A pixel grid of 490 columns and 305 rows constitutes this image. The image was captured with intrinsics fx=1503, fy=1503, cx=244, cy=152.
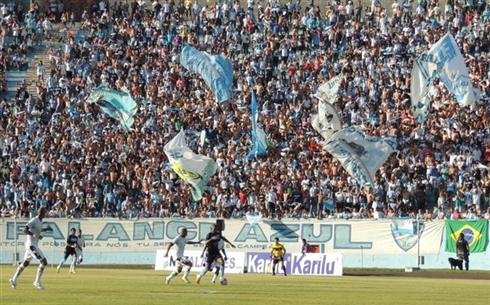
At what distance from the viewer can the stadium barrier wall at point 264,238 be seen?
64125 mm

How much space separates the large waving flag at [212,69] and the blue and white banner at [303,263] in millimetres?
8252

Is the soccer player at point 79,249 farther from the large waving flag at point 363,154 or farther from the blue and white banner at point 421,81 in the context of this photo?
the blue and white banner at point 421,81

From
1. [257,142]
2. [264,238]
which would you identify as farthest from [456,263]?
[257,142]

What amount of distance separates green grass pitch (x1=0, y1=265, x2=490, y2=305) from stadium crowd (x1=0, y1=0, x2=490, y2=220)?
32.4 ft

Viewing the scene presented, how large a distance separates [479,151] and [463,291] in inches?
890

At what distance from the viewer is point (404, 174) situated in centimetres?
6669

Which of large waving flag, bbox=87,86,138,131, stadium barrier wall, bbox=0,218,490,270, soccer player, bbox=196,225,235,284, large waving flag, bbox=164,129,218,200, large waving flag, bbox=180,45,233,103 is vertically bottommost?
soccer player, bbox=196,225,235,284

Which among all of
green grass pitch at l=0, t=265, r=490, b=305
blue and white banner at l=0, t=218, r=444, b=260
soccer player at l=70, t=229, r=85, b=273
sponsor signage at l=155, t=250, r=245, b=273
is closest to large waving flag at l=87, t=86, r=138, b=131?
blue and white banner at l=0, t=218, r=444, b=260

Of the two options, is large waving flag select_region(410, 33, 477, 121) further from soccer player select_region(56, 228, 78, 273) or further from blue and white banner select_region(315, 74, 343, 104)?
soccer player select_region(56, 228, 78, 273)

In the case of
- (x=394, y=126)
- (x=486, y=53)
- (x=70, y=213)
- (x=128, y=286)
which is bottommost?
(x=128, y=286)

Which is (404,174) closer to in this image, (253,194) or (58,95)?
(253,194)

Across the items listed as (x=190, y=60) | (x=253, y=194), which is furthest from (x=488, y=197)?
(x=190, y=60)

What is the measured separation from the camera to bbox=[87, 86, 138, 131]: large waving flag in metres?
71.8

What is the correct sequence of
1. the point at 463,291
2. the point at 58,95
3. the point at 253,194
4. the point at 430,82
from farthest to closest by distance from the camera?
the point at 58,95, the point at 253,194, the point at 430,82, the point at 463,291
